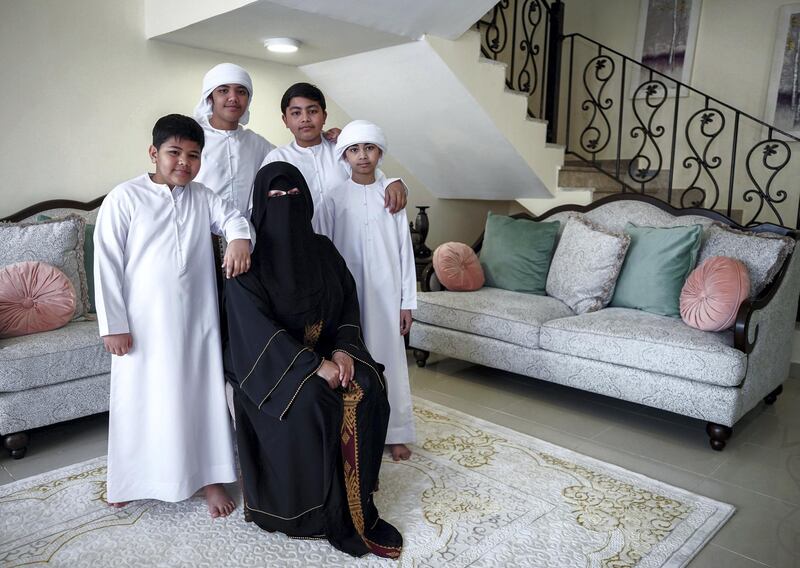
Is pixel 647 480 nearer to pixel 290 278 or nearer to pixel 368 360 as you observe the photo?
pixel 368 360

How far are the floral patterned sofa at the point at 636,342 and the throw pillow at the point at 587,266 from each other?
89 mm

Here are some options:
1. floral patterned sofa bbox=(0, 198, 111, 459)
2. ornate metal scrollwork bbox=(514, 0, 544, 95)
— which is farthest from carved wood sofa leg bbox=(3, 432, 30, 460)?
ornate metal scrollwork bbox=(514, 0, 544, 95)

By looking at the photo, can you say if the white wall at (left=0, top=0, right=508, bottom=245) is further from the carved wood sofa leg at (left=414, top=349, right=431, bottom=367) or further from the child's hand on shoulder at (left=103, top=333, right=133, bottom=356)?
the carved wood sofa leg at (left=414, top=349, right=431, bottom=367)

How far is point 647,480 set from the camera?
2.44 metres

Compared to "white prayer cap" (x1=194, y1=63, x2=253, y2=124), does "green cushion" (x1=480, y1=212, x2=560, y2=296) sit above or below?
below

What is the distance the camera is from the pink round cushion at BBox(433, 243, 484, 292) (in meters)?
3.96

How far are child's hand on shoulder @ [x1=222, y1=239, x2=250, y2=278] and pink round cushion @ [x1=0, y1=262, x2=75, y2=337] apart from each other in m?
1.28

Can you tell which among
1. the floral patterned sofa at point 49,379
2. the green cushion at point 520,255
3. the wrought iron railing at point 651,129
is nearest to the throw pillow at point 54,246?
the floral patterned sofa at point 49,379

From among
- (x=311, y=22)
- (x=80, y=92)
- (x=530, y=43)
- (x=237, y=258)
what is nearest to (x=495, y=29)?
(x=530, y=43)

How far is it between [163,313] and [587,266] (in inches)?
97.7

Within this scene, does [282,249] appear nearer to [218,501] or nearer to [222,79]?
[222,79]

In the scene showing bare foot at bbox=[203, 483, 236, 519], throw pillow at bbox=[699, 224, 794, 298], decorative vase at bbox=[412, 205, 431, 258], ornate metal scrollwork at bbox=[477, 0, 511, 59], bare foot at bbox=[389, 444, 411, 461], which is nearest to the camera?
bare foot at bbox=[203, 483, 236, 519]

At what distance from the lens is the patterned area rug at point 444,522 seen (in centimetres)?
192

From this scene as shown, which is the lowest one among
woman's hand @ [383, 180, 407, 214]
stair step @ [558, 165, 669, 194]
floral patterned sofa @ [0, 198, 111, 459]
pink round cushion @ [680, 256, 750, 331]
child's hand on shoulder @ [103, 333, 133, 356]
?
floral patterned sofa @ [0, 198, 111, 459]
